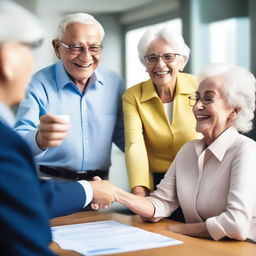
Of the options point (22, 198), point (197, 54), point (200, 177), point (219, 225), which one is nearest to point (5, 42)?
point (22, 198)

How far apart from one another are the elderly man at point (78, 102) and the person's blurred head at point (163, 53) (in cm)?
25

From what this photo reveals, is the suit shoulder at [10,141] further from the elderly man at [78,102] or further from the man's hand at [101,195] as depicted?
the elderly man at [78,102]

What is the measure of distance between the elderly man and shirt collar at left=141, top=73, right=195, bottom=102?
233mm

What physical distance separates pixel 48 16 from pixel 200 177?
10.8 feet

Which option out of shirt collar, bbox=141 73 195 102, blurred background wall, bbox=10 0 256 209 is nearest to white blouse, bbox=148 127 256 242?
shirt collar, bbox=141 73 195 102

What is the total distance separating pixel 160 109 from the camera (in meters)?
2.48

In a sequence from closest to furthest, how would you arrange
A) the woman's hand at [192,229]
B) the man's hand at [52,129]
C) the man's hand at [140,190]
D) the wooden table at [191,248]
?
the wooden table at [191,248], the man's hand at [52,129], the woman's hand at [192,229], the man's hand at [140,190]

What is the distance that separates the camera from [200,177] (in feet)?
6.59

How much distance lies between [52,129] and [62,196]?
39 centimetres

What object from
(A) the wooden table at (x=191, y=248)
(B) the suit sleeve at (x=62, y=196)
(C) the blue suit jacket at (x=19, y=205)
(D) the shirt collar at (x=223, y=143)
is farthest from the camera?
(D) the shirt collar at (x=223, y=143)

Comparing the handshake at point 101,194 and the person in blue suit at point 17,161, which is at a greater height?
the person in blue suit at point 17,161

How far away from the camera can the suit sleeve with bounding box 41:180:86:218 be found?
127cm

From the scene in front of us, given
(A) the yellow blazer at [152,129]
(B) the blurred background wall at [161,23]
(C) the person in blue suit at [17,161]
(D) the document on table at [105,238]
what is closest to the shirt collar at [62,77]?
(A) the yellow blazer at [152,129]

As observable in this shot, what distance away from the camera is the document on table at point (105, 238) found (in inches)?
61.8
